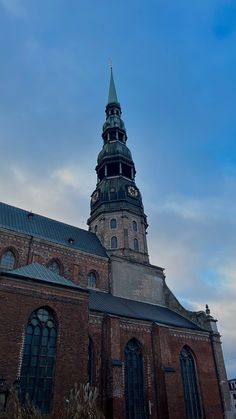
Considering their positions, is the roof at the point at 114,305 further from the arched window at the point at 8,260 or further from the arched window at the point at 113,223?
the arched window at the point at 113,223

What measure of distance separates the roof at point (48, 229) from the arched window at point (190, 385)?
9.82m

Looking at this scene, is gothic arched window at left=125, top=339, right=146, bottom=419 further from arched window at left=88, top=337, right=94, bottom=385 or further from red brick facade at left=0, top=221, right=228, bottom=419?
arched window at left=88, top=337, right=94, bottom=385

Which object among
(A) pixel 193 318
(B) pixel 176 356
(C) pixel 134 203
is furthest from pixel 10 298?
(C) pixel 134 203

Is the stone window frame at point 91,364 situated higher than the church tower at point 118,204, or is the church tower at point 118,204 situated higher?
the church tower at point 118,204

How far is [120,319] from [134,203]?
14.3 m

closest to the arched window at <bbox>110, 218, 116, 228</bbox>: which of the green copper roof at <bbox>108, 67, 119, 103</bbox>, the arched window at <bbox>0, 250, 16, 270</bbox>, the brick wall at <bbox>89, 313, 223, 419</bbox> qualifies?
the arched window at <bbox>0, 250, 16, 270</bbox>

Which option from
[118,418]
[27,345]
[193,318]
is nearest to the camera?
[27,345]

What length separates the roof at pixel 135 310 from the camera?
67.3ft

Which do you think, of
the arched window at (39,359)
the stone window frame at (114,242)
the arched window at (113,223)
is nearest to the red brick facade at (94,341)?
the arched window at (39,359)

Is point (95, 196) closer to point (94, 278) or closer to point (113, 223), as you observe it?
point (113, 223)

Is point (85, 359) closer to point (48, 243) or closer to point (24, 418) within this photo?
point (24, 418)

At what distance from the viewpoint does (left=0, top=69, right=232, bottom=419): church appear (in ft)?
47.3

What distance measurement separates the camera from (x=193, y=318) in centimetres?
2572

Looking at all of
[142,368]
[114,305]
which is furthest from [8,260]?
[142,368]
